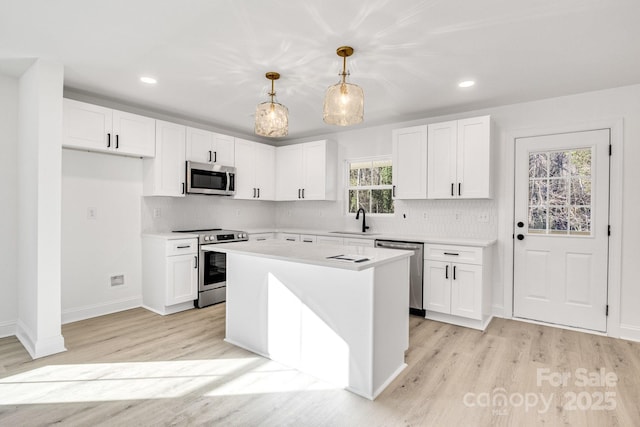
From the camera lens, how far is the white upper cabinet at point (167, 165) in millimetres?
4074

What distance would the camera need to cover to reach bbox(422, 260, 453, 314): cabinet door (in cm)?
372

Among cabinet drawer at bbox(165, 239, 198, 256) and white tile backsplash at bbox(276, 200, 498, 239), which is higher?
white tile backsplash at bbox(276, 200, 498, 239)

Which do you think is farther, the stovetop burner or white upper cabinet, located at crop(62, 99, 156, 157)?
the stovetop burner

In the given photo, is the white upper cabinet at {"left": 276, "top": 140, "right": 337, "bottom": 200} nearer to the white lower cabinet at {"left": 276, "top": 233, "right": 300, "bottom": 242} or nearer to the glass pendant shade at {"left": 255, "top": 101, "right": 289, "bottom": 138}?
the white lower cabinet at {"left": 276, "top": 233, "right": 300, "bottom": 242}

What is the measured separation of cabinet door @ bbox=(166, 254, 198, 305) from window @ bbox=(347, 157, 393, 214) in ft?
7.97

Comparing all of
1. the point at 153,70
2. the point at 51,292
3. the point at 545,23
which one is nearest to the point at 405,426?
the point at 545,23

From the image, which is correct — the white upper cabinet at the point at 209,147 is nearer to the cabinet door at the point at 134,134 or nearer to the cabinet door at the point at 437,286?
the cabinet door at the point at 134,134

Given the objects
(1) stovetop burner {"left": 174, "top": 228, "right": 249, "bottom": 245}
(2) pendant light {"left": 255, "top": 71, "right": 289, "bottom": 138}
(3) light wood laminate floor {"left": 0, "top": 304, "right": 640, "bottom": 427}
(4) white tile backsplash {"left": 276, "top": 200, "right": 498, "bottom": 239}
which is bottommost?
(3) light wood laminate floor {"left": 0, "top": 304, "right": 640, "bottom": 427}

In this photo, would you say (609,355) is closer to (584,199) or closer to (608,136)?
(584,199)

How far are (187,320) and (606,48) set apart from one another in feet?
14.7

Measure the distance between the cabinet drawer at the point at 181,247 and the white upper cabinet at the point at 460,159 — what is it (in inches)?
115

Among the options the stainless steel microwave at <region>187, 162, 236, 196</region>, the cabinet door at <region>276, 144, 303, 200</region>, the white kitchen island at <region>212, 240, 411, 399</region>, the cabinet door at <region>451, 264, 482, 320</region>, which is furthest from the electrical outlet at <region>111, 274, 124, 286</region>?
the cabinet door at <region>451, 264, 482, 320</region>

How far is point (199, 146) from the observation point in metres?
4.47

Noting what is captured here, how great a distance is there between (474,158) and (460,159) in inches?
6.0
